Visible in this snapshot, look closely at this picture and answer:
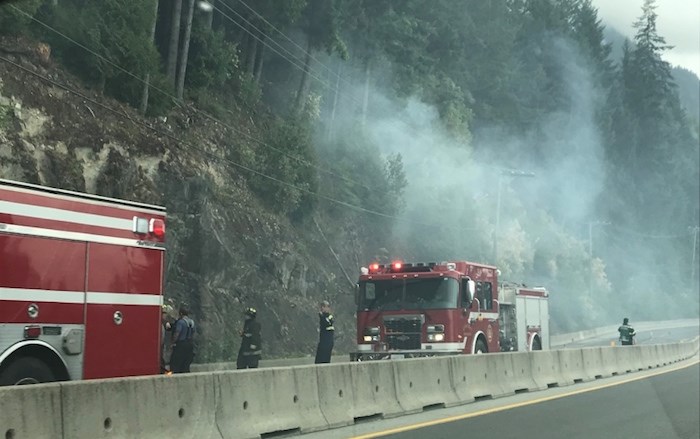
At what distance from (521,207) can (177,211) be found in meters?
47.5

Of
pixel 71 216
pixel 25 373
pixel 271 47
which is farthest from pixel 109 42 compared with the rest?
pixel 25 373

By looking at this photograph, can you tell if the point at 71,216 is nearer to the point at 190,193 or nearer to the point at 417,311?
the point at 417,311

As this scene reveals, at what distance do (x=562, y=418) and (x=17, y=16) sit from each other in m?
19.4

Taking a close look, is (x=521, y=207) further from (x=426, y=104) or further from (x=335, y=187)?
(x=335, y=187)

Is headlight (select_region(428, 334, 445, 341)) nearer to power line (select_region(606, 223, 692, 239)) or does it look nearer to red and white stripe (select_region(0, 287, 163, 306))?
red and white stripe (select_region(0, 287, 163, 306))

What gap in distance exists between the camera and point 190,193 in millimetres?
31547

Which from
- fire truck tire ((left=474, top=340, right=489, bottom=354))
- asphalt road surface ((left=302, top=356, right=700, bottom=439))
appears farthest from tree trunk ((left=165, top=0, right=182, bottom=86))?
asphalt road surface ((left=302, top=356, right=700, bottom=439))

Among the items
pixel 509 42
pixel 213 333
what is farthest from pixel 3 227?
pixel 509 42

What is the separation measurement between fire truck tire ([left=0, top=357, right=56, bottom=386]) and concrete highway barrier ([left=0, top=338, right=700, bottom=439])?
82.0 inches

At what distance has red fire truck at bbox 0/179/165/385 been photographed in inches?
407

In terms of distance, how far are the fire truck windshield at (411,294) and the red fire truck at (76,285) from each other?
33.2ft

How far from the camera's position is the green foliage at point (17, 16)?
25.8m

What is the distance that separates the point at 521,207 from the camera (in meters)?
74.4

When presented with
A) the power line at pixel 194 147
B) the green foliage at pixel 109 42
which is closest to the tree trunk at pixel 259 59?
the power line at pixel 194 147
